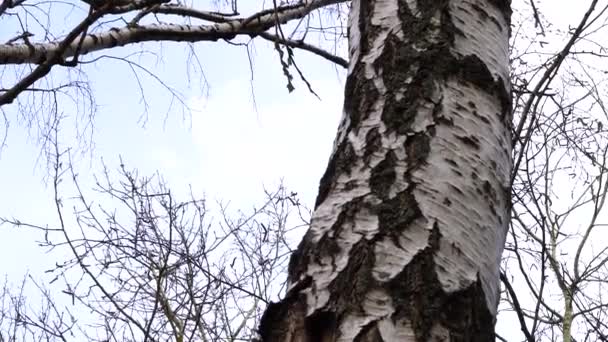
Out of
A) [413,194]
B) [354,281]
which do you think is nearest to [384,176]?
[413,194]

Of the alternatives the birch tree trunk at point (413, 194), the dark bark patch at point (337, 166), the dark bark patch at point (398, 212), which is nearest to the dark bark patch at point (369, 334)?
the birch tree trunk at point (413, 194)

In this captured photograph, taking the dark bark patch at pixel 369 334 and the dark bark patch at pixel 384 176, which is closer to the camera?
the dark bark patch at pixel 369 334

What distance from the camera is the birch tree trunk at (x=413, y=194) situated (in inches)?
29.9

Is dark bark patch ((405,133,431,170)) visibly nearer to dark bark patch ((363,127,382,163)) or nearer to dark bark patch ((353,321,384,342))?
dark bark patch ((363,127,382,163))

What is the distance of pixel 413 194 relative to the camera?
2.75 feet

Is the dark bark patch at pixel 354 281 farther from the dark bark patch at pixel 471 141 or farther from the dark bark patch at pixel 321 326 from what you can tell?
the dark bark patch at pixel 471 141

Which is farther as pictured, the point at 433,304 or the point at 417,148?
the point at 417,148

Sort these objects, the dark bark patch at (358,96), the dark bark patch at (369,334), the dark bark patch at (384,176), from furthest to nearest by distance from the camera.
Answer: the dark bark patch at (358,96) < the dark bark patch at (384,176) < the dark bark patch at (369,334)

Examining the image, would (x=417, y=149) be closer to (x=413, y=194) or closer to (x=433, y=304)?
(x=413, y=194)

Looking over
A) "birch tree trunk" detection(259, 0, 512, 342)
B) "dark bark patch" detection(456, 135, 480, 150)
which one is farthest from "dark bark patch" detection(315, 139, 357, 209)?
"dark bark patch" detection(456, 135, 480, 150)

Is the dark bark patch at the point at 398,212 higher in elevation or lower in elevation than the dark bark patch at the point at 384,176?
lower

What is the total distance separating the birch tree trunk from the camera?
2.49ft

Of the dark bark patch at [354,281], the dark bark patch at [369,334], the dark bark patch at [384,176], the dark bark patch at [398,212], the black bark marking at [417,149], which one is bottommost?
the dark bark patch at [369,334]

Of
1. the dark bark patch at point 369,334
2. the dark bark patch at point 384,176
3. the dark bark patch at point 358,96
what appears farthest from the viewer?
the dark bark patch at point 358,96
